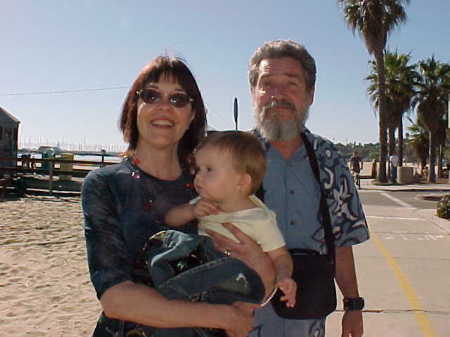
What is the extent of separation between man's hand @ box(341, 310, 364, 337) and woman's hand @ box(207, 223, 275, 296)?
37.8 inches

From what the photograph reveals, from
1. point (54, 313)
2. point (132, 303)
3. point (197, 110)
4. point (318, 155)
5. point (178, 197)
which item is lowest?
point (54, 313)

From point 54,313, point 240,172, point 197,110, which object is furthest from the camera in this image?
point 54,313

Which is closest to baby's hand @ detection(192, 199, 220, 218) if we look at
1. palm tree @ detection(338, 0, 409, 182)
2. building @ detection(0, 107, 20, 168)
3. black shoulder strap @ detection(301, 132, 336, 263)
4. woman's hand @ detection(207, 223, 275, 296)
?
woman's hand @ detection(207, 223, 275, 296)

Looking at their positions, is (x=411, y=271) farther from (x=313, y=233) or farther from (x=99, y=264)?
(x=99, y=264)

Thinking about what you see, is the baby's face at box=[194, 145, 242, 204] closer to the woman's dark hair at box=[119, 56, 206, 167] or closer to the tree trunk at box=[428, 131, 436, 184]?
the woman's dark hair at box=[119, 56, 206, 167]

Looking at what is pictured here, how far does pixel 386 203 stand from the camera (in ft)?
61.3

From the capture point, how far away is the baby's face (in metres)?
2.01

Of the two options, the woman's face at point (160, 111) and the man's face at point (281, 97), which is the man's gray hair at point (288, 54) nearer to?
the man's face at point (281, 97)

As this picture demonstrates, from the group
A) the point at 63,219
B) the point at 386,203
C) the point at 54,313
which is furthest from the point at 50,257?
the point at 386,203

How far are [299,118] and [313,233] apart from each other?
608 millimetres

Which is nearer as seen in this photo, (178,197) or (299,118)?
(178,197)

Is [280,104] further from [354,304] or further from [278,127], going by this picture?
[354,304]

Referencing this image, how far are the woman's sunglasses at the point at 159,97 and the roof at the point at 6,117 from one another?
83.8ft

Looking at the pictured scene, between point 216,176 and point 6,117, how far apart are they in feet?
86.4
